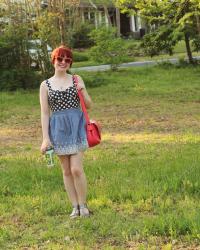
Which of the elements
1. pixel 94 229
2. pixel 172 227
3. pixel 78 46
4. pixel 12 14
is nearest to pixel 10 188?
pixel 94 229

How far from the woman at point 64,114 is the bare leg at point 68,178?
5 cm

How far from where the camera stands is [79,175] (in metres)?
5.96

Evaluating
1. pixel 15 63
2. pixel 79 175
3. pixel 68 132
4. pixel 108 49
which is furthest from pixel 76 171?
pixel 108 49

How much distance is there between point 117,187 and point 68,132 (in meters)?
1.44

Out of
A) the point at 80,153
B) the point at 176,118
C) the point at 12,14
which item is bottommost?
the point at 176,118

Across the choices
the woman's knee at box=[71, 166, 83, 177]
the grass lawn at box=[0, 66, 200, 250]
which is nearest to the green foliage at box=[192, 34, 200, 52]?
→ the grass lawn at box=[0, 66, 200, 250]

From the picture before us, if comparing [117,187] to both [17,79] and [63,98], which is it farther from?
[17,79]

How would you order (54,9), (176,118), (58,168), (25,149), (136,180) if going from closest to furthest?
(136,180)
(58,168)
(25,149)
(176,118)
(54,9)

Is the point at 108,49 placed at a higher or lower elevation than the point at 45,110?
lower

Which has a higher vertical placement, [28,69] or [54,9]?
[54,9]

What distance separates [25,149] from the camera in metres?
10.6

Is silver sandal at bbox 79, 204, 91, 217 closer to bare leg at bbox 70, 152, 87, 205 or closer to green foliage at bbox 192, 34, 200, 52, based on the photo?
bare leg at bbox 70, 152, 87, 205

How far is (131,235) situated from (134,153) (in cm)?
426

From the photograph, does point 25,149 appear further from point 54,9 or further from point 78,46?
point 78,46
